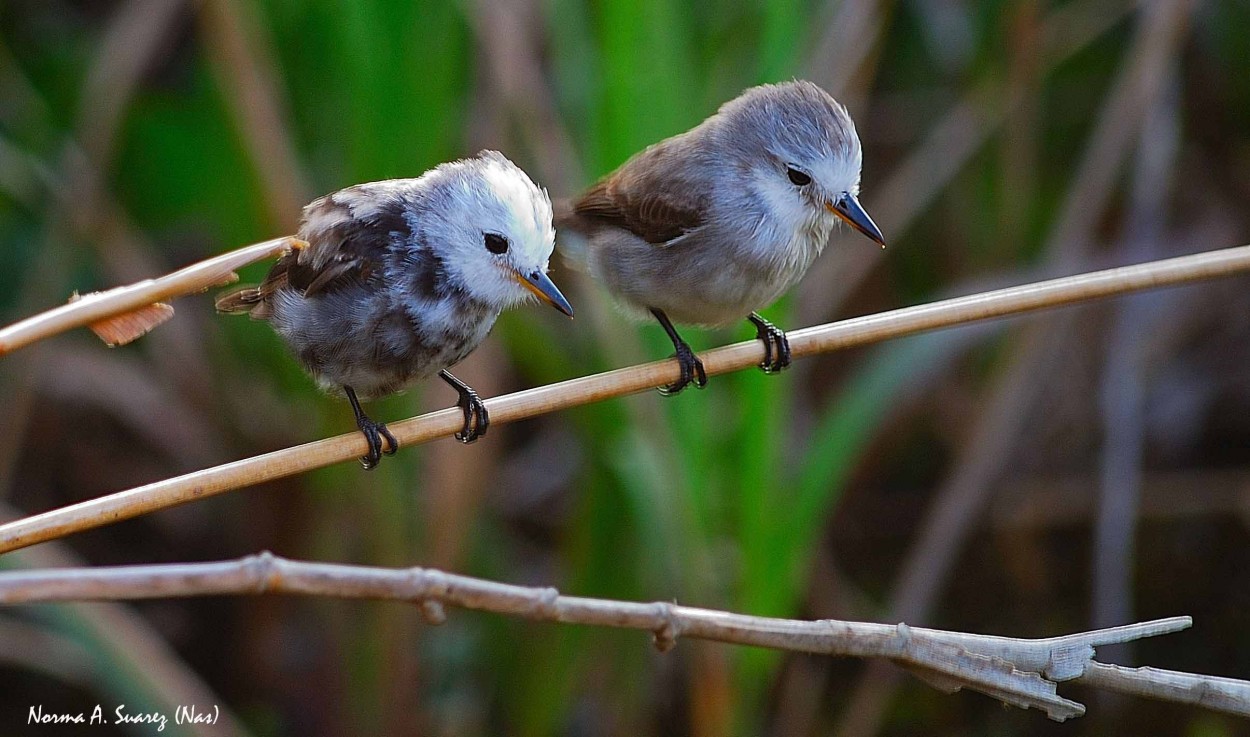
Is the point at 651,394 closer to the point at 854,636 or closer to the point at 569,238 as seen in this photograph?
the point at 569,238

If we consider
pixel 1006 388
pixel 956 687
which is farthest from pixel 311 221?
pixel 1006 388

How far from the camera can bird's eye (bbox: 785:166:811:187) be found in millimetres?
2814

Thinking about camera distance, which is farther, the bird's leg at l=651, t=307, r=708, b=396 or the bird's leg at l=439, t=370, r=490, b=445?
the bird's leg at l=651, t=307, r=708, b=396

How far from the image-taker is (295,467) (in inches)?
79.4

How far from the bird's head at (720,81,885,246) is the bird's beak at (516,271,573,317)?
0.66 m

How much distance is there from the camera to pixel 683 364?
2781 mm

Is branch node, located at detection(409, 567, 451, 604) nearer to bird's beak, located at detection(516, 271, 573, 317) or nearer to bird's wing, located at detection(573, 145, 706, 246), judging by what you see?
bird's beak, located at detection(516, 271, 573, 317)

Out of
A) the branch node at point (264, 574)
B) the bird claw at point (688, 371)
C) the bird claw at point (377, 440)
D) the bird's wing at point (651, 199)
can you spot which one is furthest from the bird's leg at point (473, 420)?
the branch node at point (264, 574)

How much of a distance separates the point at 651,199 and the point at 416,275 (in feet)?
2.54

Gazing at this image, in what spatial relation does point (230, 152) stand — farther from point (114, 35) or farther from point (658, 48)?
point (658, 48)
